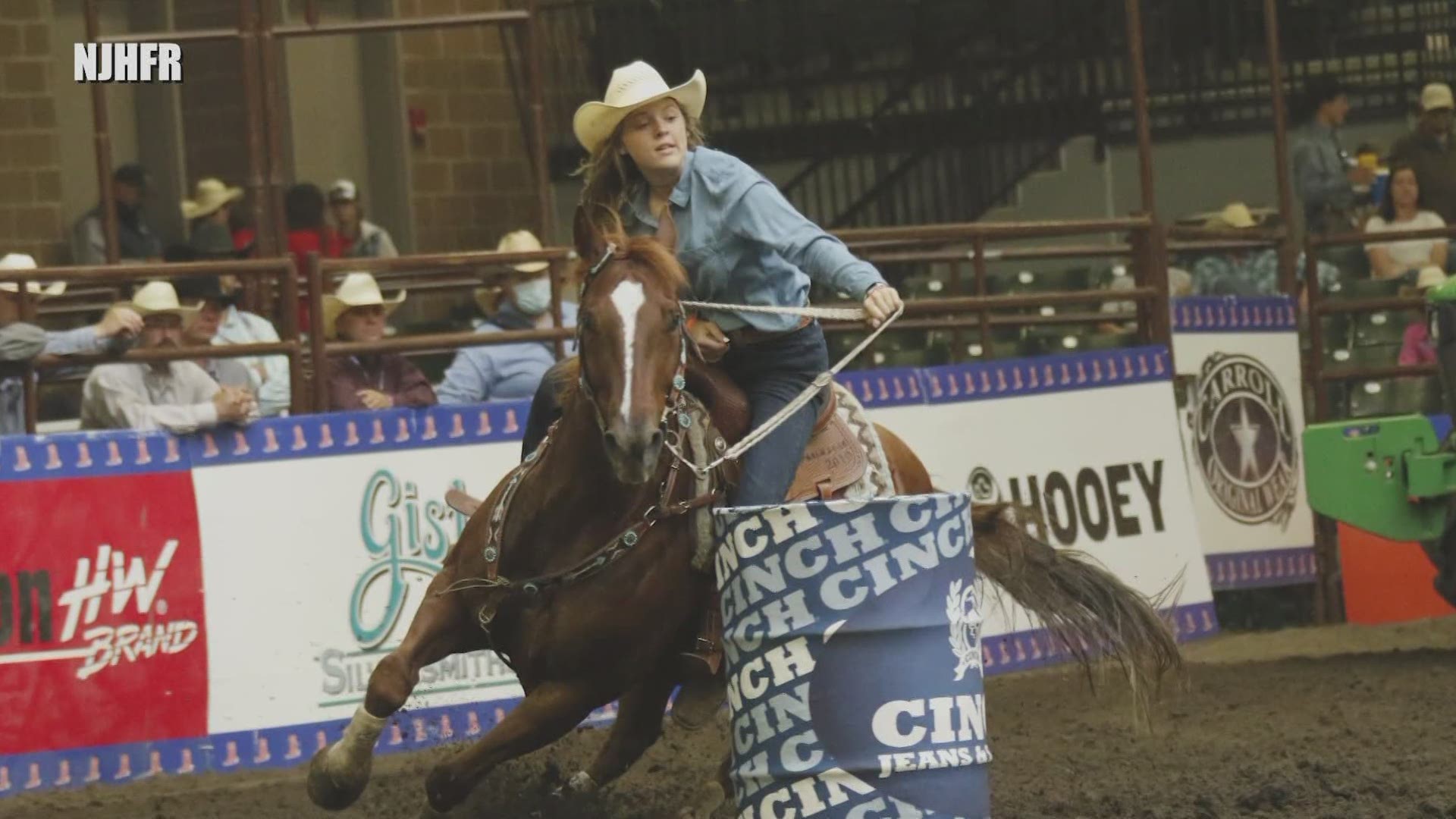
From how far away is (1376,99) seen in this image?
711 inches

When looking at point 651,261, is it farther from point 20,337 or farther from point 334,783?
point 20,337

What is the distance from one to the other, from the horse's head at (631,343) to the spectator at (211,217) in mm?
7748

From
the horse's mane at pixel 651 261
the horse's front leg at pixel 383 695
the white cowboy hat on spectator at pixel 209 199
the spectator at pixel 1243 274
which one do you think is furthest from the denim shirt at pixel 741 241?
the white cowboy hat on spectator at pixel 209 199

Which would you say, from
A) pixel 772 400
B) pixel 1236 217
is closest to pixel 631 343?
pixel 772 400

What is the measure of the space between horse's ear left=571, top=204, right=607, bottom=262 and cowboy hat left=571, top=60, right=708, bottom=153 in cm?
32

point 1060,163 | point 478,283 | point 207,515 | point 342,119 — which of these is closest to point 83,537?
point 207,515

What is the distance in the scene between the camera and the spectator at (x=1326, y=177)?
51.4ft

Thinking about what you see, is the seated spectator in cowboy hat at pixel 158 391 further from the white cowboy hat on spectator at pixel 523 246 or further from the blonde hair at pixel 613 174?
the blonde hair at pixel 613 174

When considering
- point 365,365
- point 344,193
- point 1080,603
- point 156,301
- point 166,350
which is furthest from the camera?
point 344,193

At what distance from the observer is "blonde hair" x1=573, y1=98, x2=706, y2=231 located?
6.36 meters

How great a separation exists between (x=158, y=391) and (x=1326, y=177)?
30.3 ft

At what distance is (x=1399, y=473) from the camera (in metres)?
10.5

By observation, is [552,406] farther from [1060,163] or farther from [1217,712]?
[1060,163]

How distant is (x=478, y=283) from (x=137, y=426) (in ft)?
10.4
